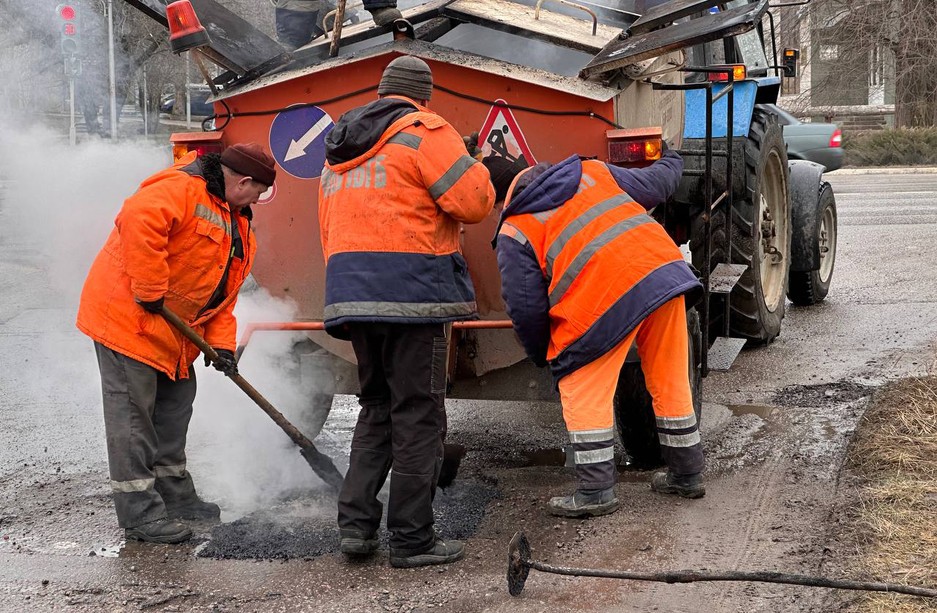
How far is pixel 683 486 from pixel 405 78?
1.88m

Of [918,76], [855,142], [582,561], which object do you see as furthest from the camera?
[918,76]

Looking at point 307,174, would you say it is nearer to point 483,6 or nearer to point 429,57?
point 429,57

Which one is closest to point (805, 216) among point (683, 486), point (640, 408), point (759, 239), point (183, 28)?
point (759, 239)

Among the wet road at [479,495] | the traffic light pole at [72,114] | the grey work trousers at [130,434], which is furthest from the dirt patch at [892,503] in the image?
the traffic light pole at [72,114]

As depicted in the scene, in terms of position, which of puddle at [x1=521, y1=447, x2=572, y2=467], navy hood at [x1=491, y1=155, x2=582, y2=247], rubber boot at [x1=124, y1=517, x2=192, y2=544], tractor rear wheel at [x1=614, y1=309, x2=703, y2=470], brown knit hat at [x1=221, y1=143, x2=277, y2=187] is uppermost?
brown knit hat at [x1=221, y1=143, x2=277, y2=187]

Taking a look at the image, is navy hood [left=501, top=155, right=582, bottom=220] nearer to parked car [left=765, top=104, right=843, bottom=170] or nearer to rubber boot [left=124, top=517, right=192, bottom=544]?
rubber boot [left=124, top=517, right=192, bottom=544]

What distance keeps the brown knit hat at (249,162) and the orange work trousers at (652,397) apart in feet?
4.50

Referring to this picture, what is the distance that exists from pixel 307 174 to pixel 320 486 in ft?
4.31

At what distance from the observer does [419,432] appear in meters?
3.83

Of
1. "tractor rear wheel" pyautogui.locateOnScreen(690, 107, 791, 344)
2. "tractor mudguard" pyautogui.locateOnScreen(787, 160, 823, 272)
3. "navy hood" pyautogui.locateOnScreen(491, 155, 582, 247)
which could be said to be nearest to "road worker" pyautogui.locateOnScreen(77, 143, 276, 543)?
"navy hood" pyautogui.locateOnScreen(491, 155, 582, 247)

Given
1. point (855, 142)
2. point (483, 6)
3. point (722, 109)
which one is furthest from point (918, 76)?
point (483, 6)

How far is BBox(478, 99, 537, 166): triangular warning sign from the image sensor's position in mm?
4355

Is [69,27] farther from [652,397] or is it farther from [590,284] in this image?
[652,397]

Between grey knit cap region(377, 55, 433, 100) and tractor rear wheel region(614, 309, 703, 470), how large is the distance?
4.54 feet
